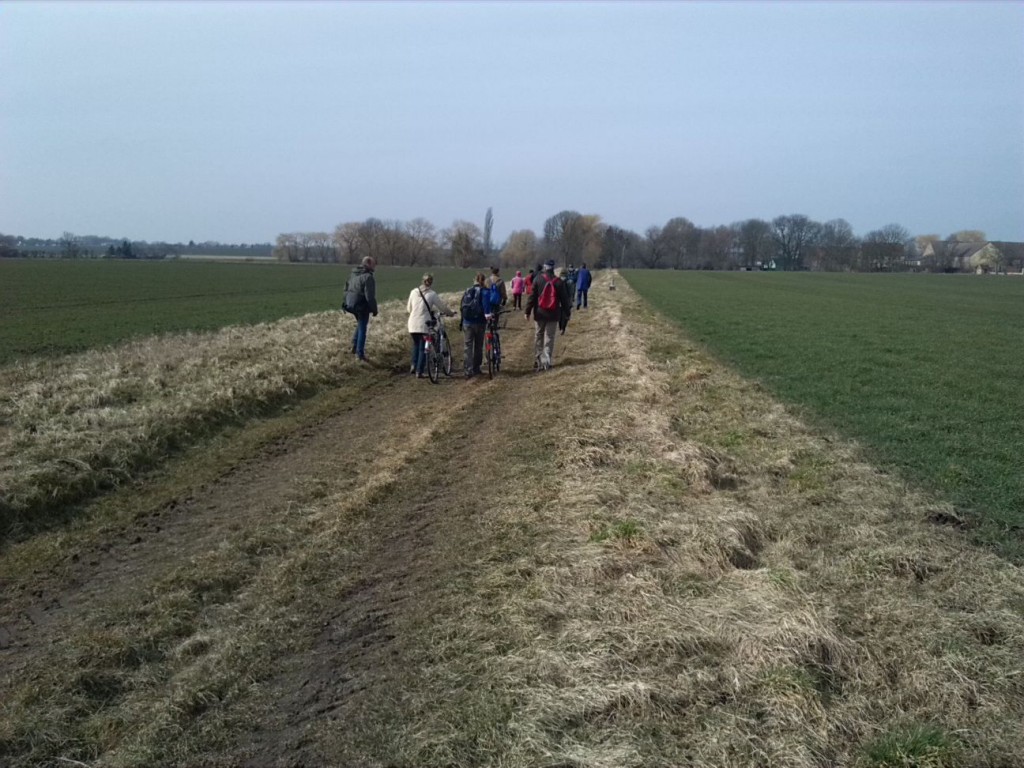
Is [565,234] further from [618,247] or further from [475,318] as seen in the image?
[475,318]

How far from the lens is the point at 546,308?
43.4ft

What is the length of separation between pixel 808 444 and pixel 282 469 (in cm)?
609

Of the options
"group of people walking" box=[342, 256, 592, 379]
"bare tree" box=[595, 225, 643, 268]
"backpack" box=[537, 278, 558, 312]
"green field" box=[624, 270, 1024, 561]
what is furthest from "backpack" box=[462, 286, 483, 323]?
"bare tree" box=[595, 225, 643, 268]

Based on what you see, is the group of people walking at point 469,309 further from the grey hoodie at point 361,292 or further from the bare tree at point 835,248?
the bare tree at point 835,248

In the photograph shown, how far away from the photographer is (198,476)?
24.0 ft

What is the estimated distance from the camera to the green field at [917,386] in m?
7.22

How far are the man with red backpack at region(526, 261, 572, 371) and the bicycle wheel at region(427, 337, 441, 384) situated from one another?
6.76 feet

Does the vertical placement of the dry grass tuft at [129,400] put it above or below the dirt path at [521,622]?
above

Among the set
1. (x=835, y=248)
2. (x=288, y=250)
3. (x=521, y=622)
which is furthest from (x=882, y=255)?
(x=521, y=622)

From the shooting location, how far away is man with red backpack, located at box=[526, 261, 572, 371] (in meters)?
13.2

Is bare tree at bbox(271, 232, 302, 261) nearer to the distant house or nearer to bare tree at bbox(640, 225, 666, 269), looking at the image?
bare tree at bbox(640, 225, 666, 269)

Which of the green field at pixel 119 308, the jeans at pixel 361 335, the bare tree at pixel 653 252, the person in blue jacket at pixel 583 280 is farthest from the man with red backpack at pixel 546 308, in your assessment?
the bare tree at pixel 653 252

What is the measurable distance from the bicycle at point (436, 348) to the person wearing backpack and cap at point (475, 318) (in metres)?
0.44

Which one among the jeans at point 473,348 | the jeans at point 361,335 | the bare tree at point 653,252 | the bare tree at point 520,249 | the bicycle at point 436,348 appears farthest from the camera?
the bare tree at point 653,252
